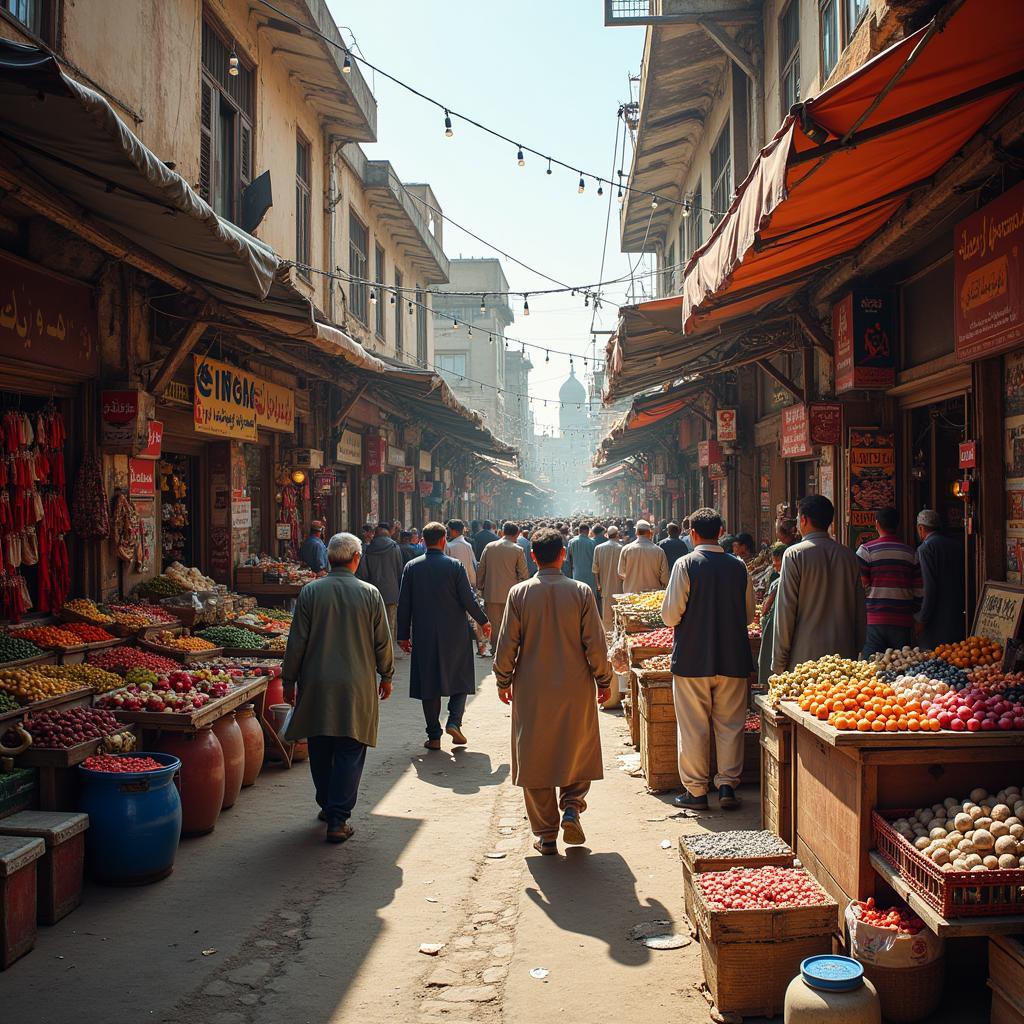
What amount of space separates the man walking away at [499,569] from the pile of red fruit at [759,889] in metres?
7.54

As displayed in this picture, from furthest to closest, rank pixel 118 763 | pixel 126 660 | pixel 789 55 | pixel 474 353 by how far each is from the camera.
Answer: pixel 474 353
pixel 789 55
pixel 126 660
pixel 118 763

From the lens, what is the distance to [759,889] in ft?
12.6

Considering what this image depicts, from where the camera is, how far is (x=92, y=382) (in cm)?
820

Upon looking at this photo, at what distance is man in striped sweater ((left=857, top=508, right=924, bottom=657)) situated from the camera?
742 centimetres

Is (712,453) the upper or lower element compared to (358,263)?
lower

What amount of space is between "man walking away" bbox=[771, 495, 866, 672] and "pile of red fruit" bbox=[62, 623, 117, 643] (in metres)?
5.13

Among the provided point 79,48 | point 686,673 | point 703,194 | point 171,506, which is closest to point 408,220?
point 703,194

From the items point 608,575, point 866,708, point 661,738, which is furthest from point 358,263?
point 866,708

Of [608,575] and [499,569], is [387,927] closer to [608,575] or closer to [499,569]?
[499,569]

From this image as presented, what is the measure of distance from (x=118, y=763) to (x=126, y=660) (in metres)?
2.03

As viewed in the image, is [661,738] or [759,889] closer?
[759,889]

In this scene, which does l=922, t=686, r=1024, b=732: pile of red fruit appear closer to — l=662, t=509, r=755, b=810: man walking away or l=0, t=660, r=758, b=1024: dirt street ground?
l=0, t=660, r=758, b=1024: dirt street ground

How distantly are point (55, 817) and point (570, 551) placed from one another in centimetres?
1219

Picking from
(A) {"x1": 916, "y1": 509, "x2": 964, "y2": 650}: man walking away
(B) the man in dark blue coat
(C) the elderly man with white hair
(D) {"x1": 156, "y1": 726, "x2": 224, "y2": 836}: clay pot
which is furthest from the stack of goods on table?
(B) the man in dark blue coat
